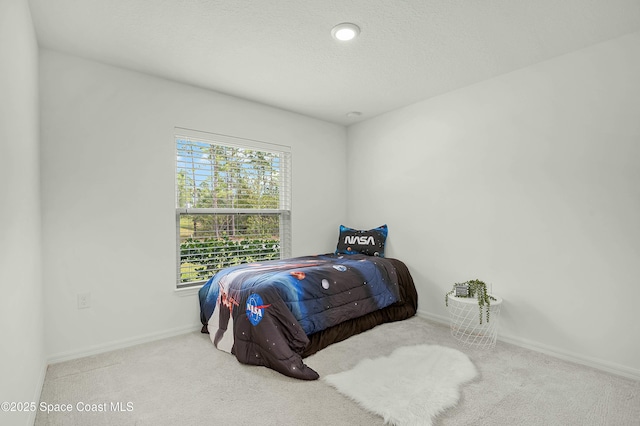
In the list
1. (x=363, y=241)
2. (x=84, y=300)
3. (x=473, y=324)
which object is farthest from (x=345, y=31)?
(x=84, y=300)

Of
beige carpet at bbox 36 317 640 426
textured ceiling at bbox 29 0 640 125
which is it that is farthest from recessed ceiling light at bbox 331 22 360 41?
beige carpet at bbox 36 317 640 426

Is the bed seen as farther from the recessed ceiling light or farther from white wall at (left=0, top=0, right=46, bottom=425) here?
the recessed ceiling light

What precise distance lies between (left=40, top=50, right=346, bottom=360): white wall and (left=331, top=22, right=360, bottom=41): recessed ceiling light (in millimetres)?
1560

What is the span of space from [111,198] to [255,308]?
1544 millimetres

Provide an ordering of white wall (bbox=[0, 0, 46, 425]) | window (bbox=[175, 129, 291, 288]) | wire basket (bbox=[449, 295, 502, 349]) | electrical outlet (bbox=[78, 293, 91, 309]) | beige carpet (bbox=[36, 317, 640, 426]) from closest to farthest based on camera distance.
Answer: white wall (bbox=[0, 0, 46, 425])
beige carpet (bbox=[36, 317, 640, 426])
electrical outlet (bbox=[78, 293, 91, 309])
wire basket (bbox=[449, 295, 502, 349])
window (bbox=[175, 129, 291, 288])

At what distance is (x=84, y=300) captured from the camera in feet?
8.53

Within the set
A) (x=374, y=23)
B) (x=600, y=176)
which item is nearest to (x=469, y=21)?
(x=374, y=23)

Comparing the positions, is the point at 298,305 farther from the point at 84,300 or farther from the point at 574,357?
the point at 574,357

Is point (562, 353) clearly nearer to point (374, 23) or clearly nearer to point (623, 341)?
point (623, 341)

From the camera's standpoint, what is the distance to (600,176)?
7.89 feet

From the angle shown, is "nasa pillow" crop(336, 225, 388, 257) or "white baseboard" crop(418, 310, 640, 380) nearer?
"white baseboard" crop(418, 310, 640, 380)

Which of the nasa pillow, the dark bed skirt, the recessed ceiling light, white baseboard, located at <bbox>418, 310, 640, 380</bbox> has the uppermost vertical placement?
the recessed ceiling light

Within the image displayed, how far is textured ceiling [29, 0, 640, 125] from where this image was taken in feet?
6.61

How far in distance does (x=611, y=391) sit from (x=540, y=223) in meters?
1.22
